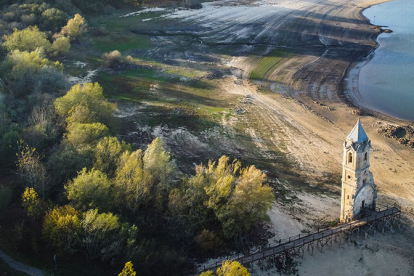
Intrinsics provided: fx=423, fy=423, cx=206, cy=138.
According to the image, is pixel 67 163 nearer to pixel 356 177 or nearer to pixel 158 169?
pixel 158 169

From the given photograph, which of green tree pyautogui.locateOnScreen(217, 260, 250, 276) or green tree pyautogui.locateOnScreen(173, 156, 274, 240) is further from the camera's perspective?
green tree pyautogui.locateOnScreen(173, 156, 274, 240)

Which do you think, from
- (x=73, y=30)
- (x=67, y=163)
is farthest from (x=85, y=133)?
(x=73, y=30)

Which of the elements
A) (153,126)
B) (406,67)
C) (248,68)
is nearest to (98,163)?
(153,126)

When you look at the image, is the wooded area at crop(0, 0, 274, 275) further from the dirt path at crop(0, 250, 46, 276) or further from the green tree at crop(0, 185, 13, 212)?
the dirt path at crop(0, 250, 46, 276)

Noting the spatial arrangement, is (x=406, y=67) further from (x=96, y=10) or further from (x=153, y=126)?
(x=96, y=10)

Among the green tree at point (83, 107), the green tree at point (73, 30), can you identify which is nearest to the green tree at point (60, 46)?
the green tree at point (73, 30)

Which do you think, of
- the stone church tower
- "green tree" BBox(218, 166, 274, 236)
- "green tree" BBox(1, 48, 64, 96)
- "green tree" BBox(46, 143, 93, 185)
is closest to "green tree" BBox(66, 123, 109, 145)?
"green tree" BBox(46, 143, 93, 185)

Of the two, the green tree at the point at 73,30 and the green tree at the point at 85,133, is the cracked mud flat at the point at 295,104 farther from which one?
the green tree at the point at 73,30
